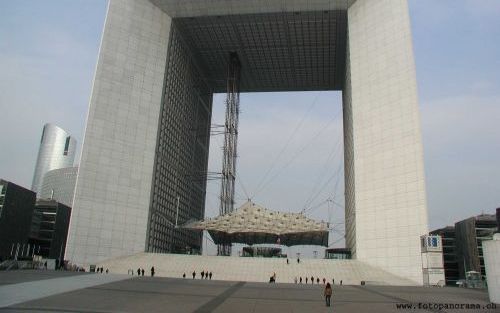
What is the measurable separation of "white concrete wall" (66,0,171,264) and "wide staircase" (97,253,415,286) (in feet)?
12.7

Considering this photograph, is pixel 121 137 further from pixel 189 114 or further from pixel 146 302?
pixel 146 302

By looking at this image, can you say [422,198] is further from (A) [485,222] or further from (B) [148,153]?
(A) [485,222]

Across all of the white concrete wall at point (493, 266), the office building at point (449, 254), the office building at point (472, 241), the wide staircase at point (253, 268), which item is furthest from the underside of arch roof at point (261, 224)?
the office building at point (449, 254)

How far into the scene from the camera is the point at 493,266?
82.1 feet

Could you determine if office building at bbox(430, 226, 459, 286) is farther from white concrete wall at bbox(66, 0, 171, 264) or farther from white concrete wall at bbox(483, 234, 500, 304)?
white concrete wall at bbox(483, 234, 500, 304)

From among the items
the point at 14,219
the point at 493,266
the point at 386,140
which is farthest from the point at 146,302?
the point at 14,219

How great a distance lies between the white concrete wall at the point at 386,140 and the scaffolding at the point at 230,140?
22.8 m

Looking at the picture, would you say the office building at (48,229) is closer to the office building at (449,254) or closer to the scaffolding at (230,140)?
the scaffolding at (230,140)

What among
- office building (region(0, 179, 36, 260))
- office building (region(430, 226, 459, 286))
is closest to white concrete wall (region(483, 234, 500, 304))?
office building (region(0, 179, 36, 260))

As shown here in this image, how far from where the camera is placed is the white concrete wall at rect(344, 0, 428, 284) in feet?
160

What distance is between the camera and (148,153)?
59.2 m

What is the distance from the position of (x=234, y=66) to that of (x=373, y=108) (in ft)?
94.9

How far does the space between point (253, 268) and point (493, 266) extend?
30.3 m

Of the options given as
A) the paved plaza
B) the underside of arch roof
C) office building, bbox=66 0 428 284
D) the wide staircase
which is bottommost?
the paved plaza
